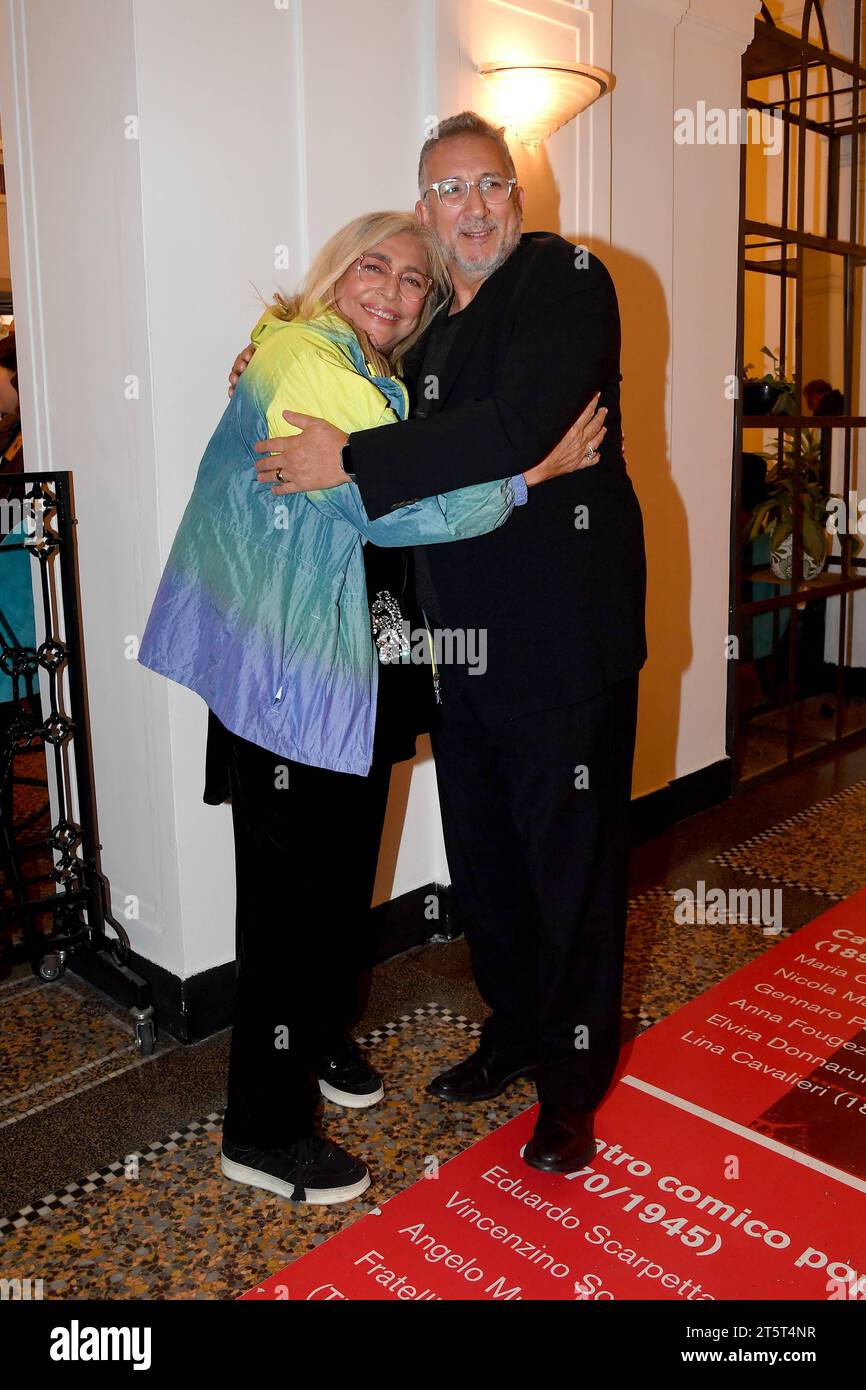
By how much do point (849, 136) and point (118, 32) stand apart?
3.46m

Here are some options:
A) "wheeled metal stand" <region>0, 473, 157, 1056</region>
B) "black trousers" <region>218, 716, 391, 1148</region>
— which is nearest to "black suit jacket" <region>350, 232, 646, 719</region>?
"black trousers" <region>218, 716, 391, 1148</region>

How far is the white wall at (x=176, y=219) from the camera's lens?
7.79 ft

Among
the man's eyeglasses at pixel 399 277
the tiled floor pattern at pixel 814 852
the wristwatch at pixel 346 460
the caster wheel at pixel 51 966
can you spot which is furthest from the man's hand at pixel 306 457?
the tiled floor pattern at pixel 814 852

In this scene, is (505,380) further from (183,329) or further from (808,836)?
(808,836)

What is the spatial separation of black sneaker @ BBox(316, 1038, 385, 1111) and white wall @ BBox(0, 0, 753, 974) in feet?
1.37

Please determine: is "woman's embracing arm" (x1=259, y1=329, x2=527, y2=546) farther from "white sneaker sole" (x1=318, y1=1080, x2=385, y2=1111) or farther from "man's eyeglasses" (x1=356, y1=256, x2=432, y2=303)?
"white sneaker sole" (x1=318, y1=1080, x2=385, y2=1111)

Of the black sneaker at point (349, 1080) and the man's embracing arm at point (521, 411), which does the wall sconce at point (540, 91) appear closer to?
the man's embracing arm at point (521, 411)

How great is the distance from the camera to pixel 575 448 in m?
1.89

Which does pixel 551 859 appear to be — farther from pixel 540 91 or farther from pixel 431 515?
pixel 540 91

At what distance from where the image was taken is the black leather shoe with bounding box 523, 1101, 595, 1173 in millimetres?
2105

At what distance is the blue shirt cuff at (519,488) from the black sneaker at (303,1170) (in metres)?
1.20

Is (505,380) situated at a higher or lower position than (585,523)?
higher

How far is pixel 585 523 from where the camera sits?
6.49ft

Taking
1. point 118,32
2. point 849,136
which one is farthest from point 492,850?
point 849,136
